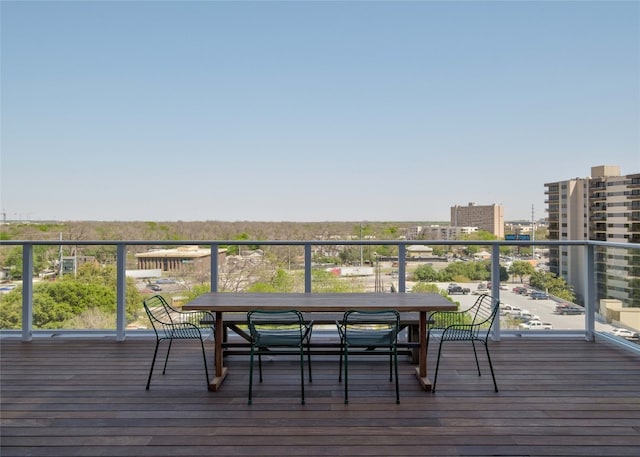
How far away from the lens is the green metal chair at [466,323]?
12.7 feet

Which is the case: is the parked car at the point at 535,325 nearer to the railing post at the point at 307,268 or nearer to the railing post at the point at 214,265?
the railing post at the point at 307,268

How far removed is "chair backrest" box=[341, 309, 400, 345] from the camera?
3502mm

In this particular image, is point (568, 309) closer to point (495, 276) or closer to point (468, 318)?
point (495, 276)

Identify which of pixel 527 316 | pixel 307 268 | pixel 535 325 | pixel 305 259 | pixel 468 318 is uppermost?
pixel 305 259

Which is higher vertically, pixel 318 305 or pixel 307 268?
pixel 307 268

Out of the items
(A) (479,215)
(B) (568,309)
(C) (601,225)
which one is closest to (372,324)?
(B) (568,309)

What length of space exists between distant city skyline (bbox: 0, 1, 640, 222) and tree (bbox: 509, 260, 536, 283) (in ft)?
39.4

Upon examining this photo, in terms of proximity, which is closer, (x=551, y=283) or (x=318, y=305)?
(x=318, y=305)

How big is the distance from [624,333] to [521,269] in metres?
1.25

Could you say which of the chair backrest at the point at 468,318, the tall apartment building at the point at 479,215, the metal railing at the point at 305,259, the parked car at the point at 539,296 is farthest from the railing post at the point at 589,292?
the tall apartment building at the point at 479,215

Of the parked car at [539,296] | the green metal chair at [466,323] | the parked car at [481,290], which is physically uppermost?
the parked car at [481,290]

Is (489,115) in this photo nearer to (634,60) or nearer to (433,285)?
(634,60)

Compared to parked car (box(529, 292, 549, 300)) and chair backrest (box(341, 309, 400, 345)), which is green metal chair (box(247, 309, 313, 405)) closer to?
chair backrest (box(341, 309, 400, 345))

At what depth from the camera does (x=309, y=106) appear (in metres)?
24.9
